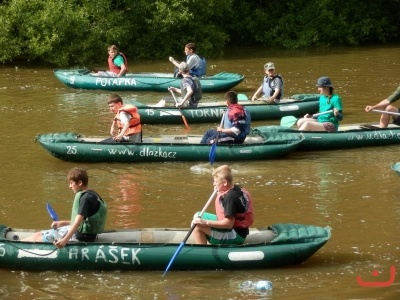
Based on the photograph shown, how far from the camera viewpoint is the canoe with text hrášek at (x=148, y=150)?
1517cm

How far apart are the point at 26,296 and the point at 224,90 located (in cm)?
1318

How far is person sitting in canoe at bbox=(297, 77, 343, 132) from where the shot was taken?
1595 cm

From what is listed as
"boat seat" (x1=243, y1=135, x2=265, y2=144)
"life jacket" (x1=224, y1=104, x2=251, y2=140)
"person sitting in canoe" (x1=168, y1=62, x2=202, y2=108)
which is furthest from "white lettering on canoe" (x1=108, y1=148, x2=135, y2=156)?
"person sitting in canoe" (x1=168, y1=62, x2=202, y2=108)

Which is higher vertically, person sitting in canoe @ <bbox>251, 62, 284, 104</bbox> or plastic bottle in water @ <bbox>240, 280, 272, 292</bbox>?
person sitting in canoe @ <bbox>251, 62, 284, 104</bbox>

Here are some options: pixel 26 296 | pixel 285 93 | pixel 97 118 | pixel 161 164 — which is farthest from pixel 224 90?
pixel 26 296

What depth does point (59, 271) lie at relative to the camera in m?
10.2

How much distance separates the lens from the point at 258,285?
9727 mm

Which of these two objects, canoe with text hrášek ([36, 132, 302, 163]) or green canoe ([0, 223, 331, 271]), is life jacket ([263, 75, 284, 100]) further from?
green canoe ([0, 223, 331, 271])

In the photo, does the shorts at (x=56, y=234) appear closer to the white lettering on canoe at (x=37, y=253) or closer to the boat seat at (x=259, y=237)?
the white lettering on canoe at (x=37, y=253)

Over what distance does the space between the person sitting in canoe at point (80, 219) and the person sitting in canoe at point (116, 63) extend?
12.2 metres

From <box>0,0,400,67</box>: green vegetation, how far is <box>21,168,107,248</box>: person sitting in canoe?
675 inches

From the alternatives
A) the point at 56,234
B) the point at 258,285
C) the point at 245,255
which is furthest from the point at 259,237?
the point at 56,234

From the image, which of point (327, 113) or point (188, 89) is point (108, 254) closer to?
point (327, 113)

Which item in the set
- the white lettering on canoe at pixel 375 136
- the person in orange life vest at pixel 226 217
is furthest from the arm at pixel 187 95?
the person in orange life vest at pixel 226 217
